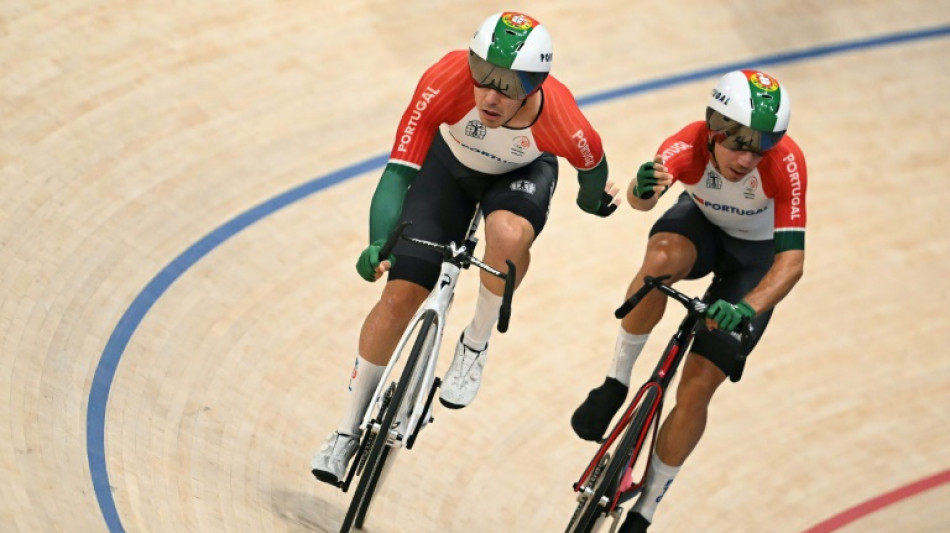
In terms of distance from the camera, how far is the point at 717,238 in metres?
4.95

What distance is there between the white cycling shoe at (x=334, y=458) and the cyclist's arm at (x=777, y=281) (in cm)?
138

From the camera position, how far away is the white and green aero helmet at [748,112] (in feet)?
14.7

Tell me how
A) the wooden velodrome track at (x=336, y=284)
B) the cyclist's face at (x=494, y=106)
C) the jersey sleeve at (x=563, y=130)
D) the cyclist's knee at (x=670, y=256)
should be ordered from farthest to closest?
1. the wooden velodrome track at (x=336, y=284)
2. the cyclist's knee at (x=670, y=256)
3. the jersey sleeve at (x=563, y=130)
4. the cyclist's face at (x=494, y=106)

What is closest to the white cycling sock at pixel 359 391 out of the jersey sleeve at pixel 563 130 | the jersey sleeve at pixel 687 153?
the jersey sleeve at pixel 563 130

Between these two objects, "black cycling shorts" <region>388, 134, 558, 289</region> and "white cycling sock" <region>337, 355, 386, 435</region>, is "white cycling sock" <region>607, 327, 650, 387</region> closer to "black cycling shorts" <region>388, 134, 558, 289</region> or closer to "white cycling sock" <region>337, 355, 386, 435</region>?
"black cycling shorts" <region>388, 134, 558, 289</region>

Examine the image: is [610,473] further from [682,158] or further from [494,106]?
[494,106]

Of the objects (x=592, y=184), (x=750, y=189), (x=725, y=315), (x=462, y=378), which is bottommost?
(x=462, y=378)

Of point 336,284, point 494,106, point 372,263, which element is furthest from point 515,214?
point 336,284

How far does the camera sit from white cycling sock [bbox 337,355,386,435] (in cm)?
475

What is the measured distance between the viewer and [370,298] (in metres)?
6.33

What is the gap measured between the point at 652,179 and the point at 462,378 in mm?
996

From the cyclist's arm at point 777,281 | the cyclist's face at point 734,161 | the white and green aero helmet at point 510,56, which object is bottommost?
the cyclist's arm at point 777,281

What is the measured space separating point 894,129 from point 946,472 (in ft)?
8.06

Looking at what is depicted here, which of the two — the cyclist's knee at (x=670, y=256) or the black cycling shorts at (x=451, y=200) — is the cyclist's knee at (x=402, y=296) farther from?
the cyclist's knee at (x=670, y=256)
